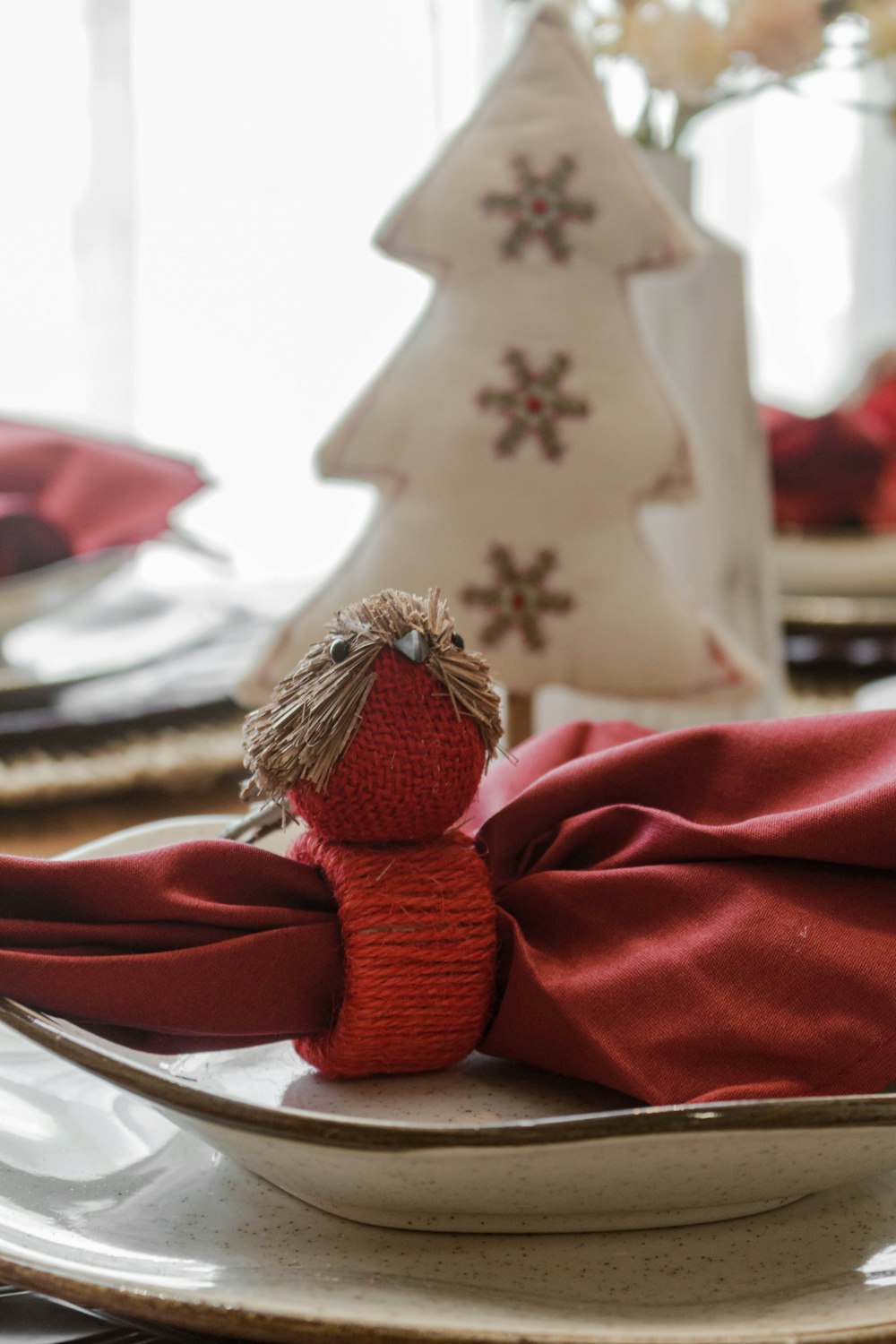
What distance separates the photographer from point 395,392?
1.84 feet

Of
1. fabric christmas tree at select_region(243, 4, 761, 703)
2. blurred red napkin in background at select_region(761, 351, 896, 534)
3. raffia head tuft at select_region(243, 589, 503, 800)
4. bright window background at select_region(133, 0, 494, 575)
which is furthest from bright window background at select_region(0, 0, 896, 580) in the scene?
raffia head tuft at select_region(243, 589, 503, 800)

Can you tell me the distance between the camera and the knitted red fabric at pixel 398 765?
0.80 ft

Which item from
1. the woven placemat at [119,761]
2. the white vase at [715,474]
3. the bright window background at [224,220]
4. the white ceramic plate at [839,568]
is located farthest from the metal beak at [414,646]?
the bright window background at [224,220]

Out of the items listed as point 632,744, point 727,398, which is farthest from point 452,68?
point 632,744

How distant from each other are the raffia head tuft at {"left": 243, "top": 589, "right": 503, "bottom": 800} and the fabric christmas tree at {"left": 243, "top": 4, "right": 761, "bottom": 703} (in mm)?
300

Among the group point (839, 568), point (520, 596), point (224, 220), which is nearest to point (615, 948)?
point (520, 596)

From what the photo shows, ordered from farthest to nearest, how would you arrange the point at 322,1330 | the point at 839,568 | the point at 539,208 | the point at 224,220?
the point at 224,220 < the point at 839,568 < the point at 539,208 < the point at 322,1330

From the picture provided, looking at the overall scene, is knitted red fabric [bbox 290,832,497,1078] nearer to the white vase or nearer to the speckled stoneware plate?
the speckled stoneware plate

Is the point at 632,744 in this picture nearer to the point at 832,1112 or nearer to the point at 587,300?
the point at 832,1112

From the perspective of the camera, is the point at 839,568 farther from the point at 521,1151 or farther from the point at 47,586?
the point at 521,1151

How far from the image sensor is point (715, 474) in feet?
2.25

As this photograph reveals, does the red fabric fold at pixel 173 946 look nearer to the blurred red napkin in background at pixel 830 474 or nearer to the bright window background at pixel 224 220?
the blurred red napkin in background at pixel 830 474

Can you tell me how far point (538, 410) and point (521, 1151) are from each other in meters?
0.40

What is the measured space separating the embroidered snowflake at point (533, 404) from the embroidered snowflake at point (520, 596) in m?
0.04
